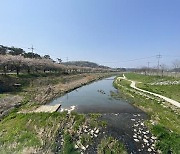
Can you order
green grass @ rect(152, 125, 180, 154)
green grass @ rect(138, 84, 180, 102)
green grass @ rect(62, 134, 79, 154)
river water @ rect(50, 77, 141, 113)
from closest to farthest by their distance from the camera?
green grass @ rect(62, 134, 79, 154) < green grass @ rect(152, 125, 180, 154) < river water @ rect(50, 77, 141, 113) < green grass @ rect(138, 84, 180, 102)

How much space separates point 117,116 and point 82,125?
15.5 feet

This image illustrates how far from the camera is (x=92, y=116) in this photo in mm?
17688

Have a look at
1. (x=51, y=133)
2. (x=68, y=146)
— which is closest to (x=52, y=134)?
(x=51, y=133)

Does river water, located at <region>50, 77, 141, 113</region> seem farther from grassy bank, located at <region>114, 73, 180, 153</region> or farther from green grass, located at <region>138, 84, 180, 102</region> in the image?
green grass, located at <region>138, 84, 180, 102</region>

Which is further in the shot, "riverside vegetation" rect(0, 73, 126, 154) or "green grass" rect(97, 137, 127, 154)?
"riverside vegetation" rect(0, 73, 126, 154)

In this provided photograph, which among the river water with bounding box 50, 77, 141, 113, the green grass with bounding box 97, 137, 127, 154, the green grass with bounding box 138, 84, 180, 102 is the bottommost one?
the green grass with bounding box 97, 137, 127, 154

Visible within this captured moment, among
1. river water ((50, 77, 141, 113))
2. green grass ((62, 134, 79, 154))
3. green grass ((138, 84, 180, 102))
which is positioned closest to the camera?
green grass ((62, 134, 79, 154))

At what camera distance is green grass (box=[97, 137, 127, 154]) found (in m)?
11.1

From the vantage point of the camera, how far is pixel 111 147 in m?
11.5

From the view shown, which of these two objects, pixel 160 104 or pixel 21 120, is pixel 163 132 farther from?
pixel 21 120

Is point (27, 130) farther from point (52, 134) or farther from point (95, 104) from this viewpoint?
point (95, 104)

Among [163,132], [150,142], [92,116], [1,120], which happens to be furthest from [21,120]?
[163,132]

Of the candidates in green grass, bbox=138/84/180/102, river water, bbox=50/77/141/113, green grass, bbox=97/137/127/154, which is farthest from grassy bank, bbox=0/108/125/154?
green grass, bbox=138/84/180/102

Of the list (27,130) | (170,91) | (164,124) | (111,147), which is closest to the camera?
(111,147)
